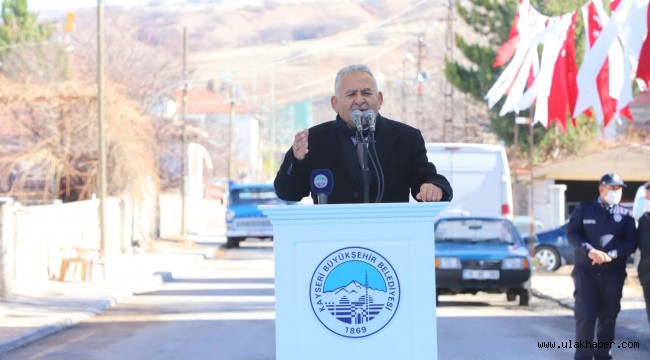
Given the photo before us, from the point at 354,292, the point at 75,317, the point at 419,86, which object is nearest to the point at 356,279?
the point at 354,292

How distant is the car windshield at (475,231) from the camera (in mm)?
21578

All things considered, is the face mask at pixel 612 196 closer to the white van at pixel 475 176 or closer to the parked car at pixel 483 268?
the parked car at pixel 483 268

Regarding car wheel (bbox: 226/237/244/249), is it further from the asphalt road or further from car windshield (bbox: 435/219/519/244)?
car windshield (bbox: 435/219/519/244)

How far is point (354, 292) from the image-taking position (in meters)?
5.58

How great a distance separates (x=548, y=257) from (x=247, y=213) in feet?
52.0

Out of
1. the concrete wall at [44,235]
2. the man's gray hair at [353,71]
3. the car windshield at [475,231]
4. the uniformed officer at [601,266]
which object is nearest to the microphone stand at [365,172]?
the man's gray hair at [353,71]

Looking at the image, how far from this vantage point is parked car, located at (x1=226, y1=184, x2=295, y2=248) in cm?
4312

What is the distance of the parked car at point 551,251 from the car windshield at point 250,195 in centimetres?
1630

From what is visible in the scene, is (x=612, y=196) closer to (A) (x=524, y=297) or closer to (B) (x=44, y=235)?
(A) (x=524, y=297)

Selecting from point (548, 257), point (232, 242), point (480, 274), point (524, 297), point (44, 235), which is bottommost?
point (232, 242)

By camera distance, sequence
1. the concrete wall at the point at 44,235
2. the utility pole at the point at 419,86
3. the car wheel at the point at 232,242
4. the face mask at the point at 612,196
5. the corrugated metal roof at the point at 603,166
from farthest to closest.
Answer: the utility pole at the point at 419,86 < the car wheel at the point at 232,242 < the corrugated metal roof at the point at 603,166 < the concrete wall at the point at 44,235 < the face mask at the point at 612,196

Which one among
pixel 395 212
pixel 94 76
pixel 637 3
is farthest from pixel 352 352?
pixel 94 76

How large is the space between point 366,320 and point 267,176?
112 metres

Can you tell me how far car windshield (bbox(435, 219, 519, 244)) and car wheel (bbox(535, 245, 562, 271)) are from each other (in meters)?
7.40
